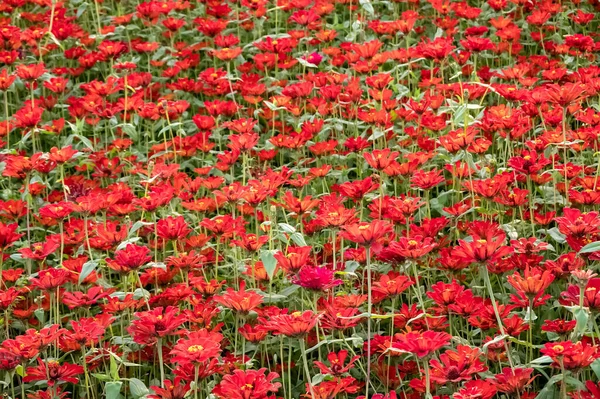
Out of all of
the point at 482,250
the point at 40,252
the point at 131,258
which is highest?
the point at 482,250

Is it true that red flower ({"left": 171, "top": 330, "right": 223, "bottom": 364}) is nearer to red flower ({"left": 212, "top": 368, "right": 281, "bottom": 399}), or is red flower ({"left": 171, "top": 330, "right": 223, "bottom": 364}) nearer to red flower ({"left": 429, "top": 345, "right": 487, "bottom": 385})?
red flower ({"left": 212, "top": 368, "right": 281, "bottom": 399})

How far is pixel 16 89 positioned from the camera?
475cm

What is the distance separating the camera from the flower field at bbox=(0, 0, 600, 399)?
2533 mm

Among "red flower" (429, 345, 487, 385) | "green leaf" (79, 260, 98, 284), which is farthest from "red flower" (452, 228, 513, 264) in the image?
"green leaf" (79, 260, 98, 284)

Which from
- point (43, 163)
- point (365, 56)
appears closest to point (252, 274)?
point (43, 163)

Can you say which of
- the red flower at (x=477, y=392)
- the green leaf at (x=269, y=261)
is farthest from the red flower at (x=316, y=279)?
the red flower at (x=477, y=392)

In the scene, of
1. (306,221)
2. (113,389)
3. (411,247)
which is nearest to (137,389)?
(113,389)

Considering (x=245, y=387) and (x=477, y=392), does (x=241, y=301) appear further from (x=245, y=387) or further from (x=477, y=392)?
(x=477, y=392)

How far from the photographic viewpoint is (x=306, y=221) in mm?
3451

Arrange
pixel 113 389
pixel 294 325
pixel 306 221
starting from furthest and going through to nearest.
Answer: pixel 306 221 < pixel 113 389 < pixel 294 325

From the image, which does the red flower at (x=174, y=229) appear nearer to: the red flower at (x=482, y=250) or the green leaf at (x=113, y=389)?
the green leaf at (x=113, y=389)

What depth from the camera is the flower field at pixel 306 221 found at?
2.53 metres

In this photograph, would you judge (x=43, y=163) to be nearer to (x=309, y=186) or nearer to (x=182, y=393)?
(x=309, y=186)

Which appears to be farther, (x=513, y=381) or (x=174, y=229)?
(x=174, y=229)
